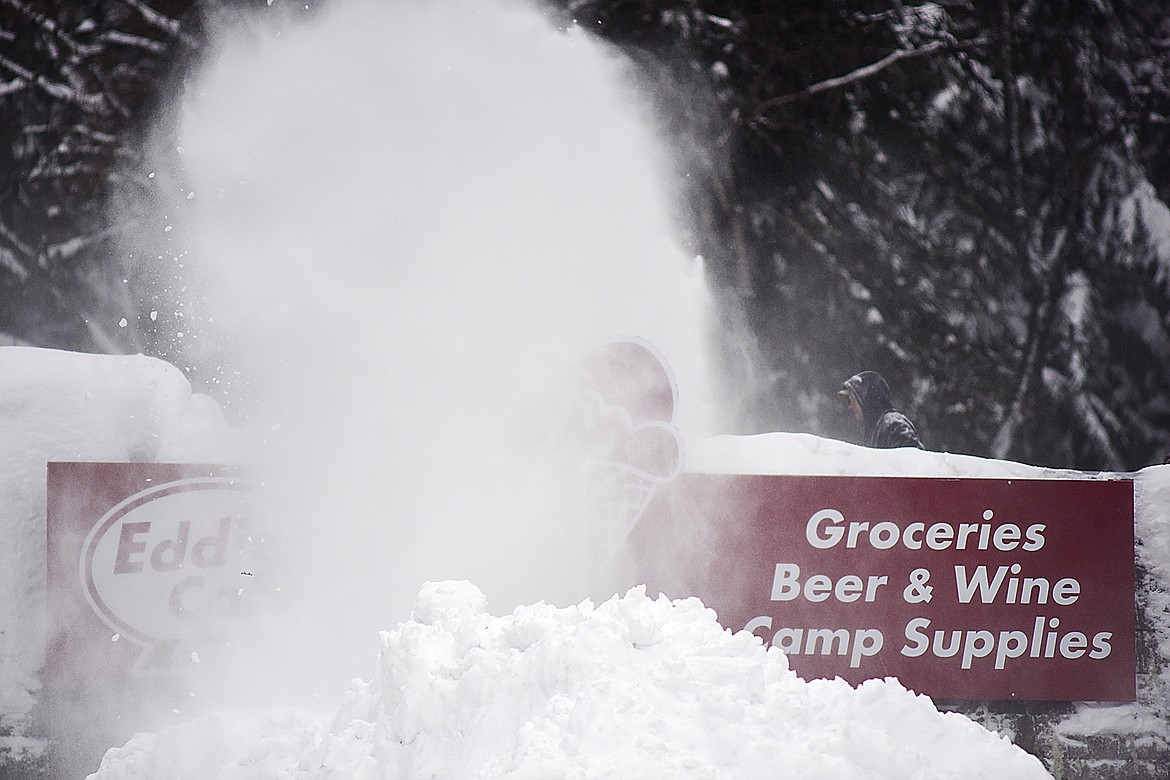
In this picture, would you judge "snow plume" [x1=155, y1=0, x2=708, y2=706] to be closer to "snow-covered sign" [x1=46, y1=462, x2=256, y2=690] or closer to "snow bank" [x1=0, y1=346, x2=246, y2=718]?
"snow bank" [x1=0, y1=346, x2=246, y2=718]

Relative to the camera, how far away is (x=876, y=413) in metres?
3.57

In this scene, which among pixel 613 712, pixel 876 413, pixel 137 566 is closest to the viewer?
pixel 613 712

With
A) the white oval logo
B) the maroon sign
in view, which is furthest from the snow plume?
the maroon sign

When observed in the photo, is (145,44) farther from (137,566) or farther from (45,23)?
(137,566)

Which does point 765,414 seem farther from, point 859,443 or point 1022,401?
point 1022,401

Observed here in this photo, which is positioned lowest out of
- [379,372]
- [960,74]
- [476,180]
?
[379,372]

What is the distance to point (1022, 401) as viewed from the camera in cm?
359

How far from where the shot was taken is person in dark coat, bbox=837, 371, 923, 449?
3551 mm

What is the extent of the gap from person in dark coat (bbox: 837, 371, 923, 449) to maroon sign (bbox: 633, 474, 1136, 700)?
0.18 meters

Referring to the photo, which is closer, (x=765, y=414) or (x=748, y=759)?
(x=748, y=759)

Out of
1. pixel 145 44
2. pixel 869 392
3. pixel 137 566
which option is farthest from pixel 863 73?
pixel 137 566

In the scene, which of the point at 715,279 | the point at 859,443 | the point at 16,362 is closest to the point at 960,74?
the point at 715,279

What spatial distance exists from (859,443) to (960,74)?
1608mm

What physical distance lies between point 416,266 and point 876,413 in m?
1.98
